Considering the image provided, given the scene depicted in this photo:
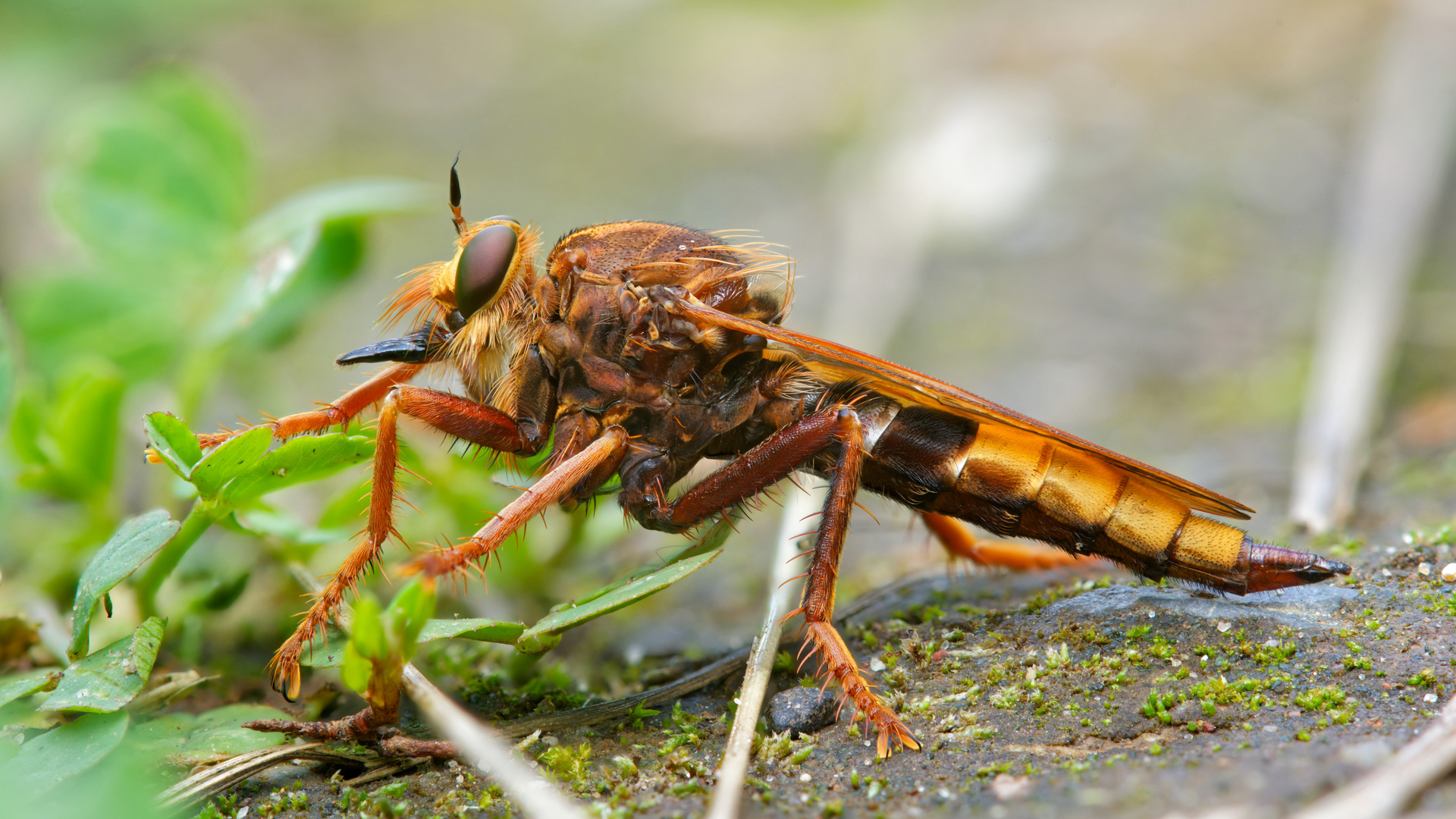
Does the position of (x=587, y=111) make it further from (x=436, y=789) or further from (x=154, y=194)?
(x=436, y=789)

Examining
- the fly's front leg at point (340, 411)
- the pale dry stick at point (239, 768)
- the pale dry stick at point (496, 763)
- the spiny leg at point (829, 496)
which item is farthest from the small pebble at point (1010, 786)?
the fly's front leg at point (340, 411)

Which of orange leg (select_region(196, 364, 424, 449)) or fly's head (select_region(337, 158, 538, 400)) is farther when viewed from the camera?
fly's head (select_region(337, 158, 538, 400))

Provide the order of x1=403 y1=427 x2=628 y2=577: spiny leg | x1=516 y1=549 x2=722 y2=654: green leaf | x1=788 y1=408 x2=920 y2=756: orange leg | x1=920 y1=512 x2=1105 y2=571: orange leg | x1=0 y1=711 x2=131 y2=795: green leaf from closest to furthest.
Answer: x1=0 y1=711 x2=131 y2=795: green leaf → x1=788 y1=408 x2=920 y2=756: orange leg → x1=516 y1=549 x2=722 y2=654: green leaf → x1=403 y1=427 x2=628 y2=577: spiny leg → x1=920 y1=512 x2=1105 y2=571: orange leg

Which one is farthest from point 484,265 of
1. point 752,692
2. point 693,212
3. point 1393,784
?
point 693,212

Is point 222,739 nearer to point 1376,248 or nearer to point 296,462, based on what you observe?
point 296,462

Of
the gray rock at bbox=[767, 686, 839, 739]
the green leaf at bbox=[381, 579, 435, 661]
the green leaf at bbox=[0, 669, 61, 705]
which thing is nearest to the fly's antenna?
the green leaf at bbox=[381, 579, 435, 661]

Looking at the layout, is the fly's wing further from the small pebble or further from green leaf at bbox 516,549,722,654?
the small pebble

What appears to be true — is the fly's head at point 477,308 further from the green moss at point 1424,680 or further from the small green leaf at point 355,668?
the green moss at point 1424,680
